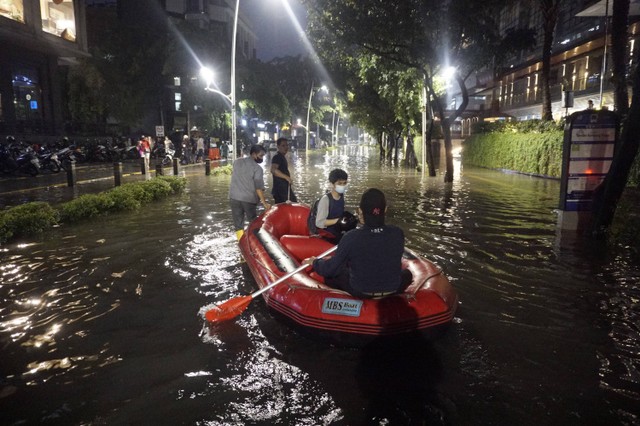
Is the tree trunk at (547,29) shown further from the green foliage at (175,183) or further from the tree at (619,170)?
the green foliage at (175,183)

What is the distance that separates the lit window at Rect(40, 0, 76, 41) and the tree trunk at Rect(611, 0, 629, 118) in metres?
28.7

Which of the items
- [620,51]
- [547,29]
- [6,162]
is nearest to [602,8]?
[547,29]

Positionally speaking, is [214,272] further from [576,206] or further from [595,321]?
[576,206]

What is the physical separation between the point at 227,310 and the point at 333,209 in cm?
227

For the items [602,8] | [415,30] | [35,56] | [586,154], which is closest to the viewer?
[586,154]

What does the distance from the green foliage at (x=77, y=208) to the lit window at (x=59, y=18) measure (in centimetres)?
1903

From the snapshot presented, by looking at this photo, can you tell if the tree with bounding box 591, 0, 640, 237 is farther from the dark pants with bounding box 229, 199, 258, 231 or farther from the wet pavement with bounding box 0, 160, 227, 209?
the wet pavement with bounding box 0, 160, 227, 209

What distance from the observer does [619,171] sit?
8.68 m

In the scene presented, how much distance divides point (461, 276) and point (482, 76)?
52.1m

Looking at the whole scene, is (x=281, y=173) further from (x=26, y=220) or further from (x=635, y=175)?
(x=635, y=175)

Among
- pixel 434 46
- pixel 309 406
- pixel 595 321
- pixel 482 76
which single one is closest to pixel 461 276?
pixel 595 321

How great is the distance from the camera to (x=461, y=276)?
7.03m

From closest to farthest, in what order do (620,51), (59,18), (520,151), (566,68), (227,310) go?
(227,310)
(620,51)
(520,151)
(59,18)
(566,68)

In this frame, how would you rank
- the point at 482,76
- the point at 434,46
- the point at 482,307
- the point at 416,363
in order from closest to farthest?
1. the point at 416,363
2. the point at 482,307
3. the point at 434,46
4. the point at 482,76
